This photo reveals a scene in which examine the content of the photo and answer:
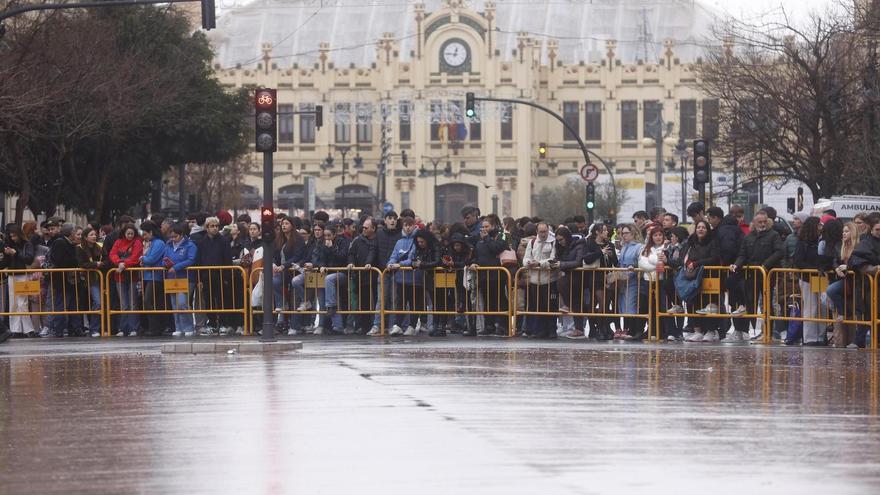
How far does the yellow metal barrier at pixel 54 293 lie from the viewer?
2505 centimetres

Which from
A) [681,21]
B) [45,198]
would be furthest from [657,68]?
[45,198]

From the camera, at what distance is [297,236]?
24766 millimetres

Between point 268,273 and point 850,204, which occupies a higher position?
point 850,204

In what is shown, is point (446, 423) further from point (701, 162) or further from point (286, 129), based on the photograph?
point (286, 129)

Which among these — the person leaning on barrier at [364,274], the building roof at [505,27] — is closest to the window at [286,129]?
the building roof at [505,27]

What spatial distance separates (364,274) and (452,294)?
4.32 feet

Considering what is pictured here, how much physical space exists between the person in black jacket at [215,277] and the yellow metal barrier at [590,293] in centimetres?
429

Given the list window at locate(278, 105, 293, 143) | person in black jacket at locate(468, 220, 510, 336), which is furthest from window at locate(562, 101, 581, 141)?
person in black jacket at locate(468, 220, 510, 336)

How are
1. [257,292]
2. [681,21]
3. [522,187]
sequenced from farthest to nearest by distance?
1. [681,21]
2. [522,187]
3. [257,292]

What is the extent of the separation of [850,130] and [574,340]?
1974 centimetres

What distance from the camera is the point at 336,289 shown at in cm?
2433

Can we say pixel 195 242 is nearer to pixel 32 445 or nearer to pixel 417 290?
pixel 417 290

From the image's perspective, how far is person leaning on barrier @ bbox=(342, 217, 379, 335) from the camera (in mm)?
24156

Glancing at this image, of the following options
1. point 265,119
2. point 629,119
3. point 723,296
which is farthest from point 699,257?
point 629,119
